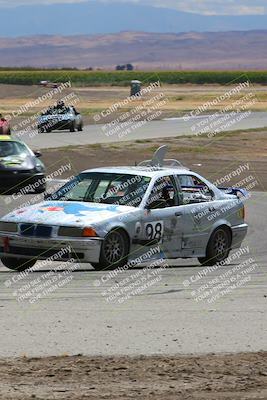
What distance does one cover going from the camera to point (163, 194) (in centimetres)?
1572

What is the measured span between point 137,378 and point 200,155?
29899 mm

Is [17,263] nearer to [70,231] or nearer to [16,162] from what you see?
[70,231]

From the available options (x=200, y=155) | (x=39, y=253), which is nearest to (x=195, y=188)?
(x=39, y=253)

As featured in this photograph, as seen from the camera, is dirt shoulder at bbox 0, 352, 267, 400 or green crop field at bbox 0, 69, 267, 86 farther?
green crop field at bbox 0, 69, 267, 86

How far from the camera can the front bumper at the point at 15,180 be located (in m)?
25.4

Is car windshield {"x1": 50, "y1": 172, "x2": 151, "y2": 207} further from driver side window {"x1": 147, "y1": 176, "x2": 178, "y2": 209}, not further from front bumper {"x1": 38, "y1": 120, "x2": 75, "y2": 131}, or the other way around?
front bumper {"x1": 38, "y1": 120, "x2": 75, "y2": 131}

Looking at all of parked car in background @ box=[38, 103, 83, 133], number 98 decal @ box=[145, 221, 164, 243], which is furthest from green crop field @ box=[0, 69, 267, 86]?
number 98 decal @ box=[145, 221, 164, 243]

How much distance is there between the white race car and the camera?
14.3 m

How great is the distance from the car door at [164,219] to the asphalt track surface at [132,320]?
5.37ft

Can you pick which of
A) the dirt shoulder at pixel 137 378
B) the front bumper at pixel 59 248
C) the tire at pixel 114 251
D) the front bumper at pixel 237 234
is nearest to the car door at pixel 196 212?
the front bumper at pixel 237 234

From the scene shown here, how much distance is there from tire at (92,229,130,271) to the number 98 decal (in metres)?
0.46

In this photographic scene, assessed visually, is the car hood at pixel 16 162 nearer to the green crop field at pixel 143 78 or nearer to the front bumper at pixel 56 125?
the front bumper at pixel 56 125

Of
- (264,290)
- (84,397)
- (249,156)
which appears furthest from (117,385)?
(249,156)

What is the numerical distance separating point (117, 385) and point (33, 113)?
192ft
